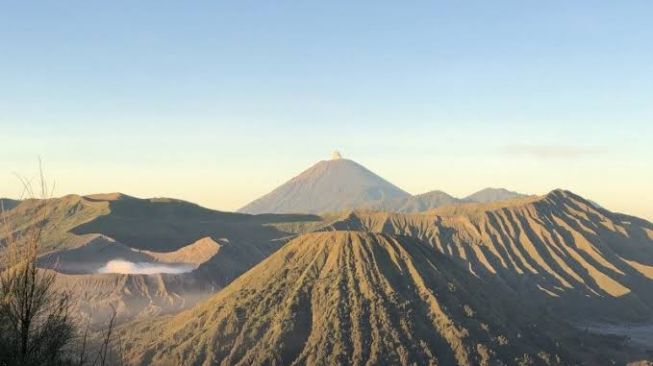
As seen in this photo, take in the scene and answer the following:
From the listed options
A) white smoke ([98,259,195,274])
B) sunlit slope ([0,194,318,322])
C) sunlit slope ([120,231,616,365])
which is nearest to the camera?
sunlit slope ([120,231,616,365])

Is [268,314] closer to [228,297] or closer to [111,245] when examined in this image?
[228,297]

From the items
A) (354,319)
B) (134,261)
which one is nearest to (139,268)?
(134,261)

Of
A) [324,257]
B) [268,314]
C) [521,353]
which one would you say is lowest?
[521,353]

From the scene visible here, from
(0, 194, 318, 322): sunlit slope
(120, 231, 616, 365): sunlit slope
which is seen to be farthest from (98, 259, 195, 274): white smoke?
(120, 231, 616, 365): sunlit slope

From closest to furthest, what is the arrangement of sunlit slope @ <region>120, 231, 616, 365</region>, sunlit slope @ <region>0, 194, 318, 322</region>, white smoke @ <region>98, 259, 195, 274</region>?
sunlit slope @ <region>120, 231, 616, 365</region>
sunlit slope @ <region>0, 194, 318, 322</region>
white smoke @ <region>98, 259, 195, 274</region>

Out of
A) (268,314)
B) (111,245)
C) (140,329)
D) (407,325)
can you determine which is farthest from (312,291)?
(111,245)

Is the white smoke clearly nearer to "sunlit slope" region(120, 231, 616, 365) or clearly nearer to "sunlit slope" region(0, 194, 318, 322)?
"sunlit slope" region(0, 194, 318, 322)

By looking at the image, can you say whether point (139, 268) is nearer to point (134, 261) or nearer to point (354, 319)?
point (134, 261)
